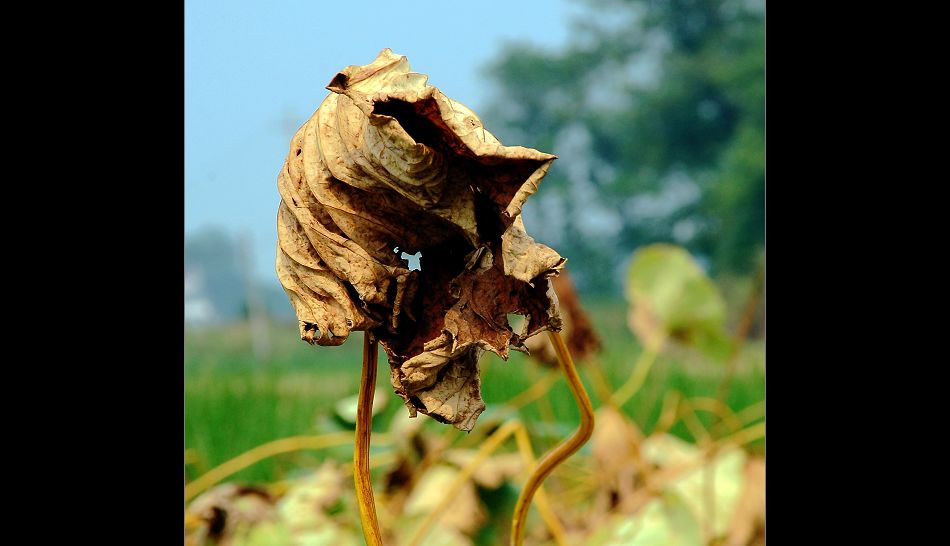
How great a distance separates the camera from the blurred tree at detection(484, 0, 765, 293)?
2287mm

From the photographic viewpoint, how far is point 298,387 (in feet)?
5.01

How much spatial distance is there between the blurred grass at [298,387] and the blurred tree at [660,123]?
23.8 inches

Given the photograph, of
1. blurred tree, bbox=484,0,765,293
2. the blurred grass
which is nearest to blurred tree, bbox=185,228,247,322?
the blurred grass

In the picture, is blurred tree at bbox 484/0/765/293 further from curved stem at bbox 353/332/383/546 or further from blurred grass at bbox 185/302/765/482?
curved stem at bbox 353/332/383/546

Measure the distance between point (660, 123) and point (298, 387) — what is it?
1502 mm

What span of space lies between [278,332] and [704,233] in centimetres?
136

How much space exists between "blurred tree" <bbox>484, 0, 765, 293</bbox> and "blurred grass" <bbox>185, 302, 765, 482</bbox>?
606 millimetres

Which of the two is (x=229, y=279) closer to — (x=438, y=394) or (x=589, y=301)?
(x=589, y=301)

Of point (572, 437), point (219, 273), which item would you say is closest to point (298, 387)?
point (219, 273)

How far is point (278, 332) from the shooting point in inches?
63.9

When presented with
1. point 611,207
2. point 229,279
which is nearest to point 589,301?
point 611,207

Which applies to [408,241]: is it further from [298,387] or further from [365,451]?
[298,387]

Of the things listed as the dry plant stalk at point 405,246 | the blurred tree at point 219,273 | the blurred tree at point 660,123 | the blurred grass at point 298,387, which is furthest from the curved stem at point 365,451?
the blurred tree at point 660,123

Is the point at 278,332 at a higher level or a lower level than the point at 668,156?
lower
